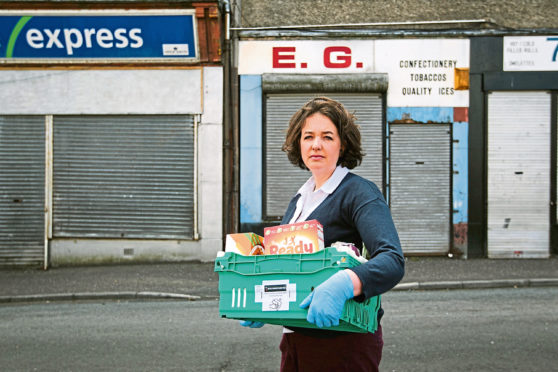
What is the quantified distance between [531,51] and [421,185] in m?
3.77

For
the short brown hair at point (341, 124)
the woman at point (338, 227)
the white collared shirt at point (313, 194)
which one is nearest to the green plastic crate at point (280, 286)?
the woman at point (338, 227)

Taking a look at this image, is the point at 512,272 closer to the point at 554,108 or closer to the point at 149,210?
the point at 554,108

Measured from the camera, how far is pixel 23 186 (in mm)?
13594

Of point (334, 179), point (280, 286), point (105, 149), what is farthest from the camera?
point (105, 149)

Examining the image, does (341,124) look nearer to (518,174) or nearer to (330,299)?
(330,299)

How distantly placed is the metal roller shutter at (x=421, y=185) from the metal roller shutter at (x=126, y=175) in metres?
4.54

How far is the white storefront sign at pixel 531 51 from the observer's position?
13.5 metres

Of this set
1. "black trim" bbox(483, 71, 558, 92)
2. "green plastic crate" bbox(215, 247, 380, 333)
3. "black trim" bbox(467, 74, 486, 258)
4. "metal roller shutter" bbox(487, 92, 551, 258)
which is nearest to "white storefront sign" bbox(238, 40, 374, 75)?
"black trim" bbox(467, 74, 486, 258)

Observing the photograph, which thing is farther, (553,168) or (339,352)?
(553,168)

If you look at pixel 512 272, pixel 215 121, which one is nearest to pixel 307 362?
pixel 512 272

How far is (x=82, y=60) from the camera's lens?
13.5 meters

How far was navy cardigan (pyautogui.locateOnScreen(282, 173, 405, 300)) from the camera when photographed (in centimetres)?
215

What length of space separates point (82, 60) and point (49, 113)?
1.37m

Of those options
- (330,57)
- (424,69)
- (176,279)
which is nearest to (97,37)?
(330,57)
